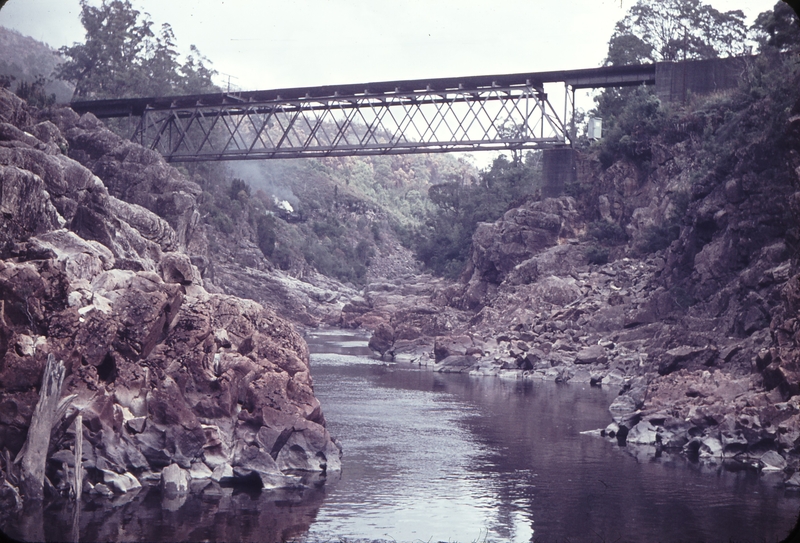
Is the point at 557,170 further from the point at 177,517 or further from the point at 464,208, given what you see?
the point at 177,517

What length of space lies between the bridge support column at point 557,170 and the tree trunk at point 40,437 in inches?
1978

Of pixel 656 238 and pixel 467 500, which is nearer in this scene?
pixel 467 500

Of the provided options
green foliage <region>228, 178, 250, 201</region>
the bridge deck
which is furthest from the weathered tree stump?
green foliage <region>228, 178, 250, 201</region>

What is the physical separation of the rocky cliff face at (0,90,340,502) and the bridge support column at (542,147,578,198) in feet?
139

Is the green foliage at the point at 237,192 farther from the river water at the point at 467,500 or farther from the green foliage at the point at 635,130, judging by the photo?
the river water at the point at 467,500

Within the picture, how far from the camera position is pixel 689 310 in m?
47.3

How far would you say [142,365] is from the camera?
82.0ft

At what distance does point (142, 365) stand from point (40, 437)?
13.4 feet

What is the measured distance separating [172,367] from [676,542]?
13230mm

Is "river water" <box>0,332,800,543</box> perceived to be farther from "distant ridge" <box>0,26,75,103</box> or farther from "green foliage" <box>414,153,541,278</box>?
"distant ridge" <box>0,26,75,103</box>

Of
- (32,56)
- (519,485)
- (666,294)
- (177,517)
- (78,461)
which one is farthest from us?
(32,56)

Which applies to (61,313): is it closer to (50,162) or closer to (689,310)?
(50,162)

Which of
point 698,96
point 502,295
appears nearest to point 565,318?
point 502,295

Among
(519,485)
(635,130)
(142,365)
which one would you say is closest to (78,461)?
(142,365)
